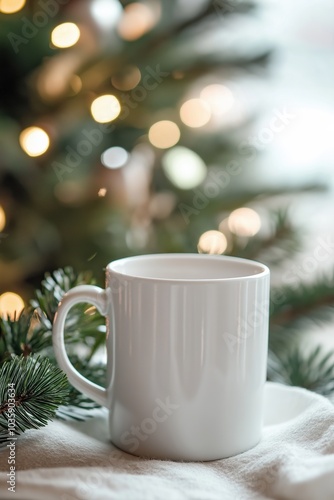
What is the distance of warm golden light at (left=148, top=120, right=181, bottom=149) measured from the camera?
93 centimetres

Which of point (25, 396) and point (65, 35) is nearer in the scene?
point (25, 396)

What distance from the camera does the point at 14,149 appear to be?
2.59 ft

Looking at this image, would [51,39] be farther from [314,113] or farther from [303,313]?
[314,113]

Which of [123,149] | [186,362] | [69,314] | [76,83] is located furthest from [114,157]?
[186,362]

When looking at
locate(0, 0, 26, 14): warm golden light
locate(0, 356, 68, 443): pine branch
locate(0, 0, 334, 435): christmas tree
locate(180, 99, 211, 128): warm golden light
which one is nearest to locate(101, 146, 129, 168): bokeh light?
locate(0, 0, 334, 435): christmas tree

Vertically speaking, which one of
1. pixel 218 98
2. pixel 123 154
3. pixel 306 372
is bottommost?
pixel 306 372

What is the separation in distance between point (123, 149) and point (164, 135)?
6cm

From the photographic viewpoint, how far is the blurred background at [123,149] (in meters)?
0.80

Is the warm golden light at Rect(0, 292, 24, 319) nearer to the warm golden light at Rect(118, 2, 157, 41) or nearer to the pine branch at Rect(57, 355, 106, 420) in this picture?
the pine branch at Rect(57, 355, 106, 420)

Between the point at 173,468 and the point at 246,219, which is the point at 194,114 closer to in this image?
the point at 246,219

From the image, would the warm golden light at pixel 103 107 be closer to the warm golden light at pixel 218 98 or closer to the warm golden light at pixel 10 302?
the warm golden light at pixel 10 302

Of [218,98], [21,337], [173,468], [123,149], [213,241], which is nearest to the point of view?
[173,468]

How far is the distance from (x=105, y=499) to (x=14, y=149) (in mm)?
494

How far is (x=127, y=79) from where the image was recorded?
857mm
